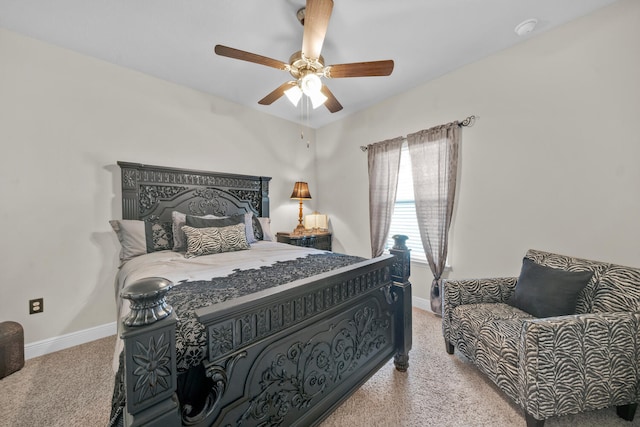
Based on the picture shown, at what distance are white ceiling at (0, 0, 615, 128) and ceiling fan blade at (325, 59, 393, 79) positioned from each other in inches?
16.7

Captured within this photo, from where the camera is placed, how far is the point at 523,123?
2.21 metres

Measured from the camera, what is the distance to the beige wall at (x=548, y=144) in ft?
5.80

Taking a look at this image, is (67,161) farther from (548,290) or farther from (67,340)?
(548,290)

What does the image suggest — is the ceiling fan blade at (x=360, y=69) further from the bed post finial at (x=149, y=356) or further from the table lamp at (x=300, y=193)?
the table lamp at (x=300, y=193)

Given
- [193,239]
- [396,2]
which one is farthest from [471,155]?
[193,239]

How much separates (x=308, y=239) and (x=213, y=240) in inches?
62.3

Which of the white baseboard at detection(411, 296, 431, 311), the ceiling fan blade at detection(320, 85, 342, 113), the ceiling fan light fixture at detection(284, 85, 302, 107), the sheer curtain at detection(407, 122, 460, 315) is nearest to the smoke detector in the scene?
the sheer curtain at detection(407, 122, 460, 315)

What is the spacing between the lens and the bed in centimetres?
70

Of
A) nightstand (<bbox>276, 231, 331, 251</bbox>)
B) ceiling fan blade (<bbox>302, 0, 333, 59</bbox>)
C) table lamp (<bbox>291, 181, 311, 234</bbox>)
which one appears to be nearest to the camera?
ceiling fan blade (<bbox>302, 0, 333, 59</bbox>)

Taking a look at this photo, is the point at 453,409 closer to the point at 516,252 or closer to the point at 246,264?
the point at 516,252

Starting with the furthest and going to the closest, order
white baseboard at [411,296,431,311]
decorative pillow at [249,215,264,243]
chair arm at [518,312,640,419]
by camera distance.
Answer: decorative pillow at [249,215,264,243] → white baseboard at [411,296,431,311] → chair arm at [518,312,640,419]

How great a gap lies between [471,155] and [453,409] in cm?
226

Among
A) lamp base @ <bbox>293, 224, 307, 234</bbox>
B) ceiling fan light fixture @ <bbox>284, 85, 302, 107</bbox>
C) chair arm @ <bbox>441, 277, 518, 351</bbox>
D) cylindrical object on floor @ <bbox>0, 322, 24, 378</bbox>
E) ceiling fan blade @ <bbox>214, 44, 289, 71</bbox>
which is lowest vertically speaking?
cylindrical object on floor @ <bbox>0, 322, 24, 378</bbox>

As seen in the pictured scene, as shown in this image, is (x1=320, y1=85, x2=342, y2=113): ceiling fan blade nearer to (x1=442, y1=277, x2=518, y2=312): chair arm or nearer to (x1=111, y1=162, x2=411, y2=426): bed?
(x1=111, y1=162, x2=411, y2=426): bed
